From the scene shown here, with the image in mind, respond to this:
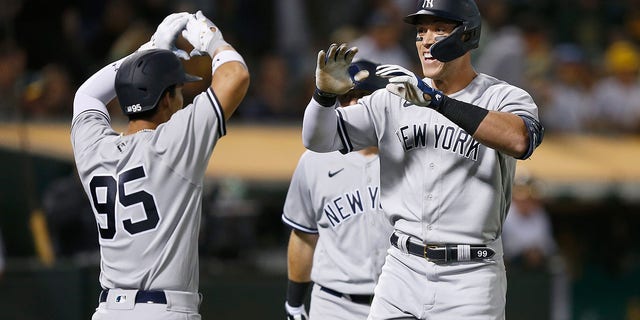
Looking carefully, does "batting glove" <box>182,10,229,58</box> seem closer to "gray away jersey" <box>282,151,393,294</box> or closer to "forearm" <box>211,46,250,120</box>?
"forearm" <box>211,46,250,120</box>

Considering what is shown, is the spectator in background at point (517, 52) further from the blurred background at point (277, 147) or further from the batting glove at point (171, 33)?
the batting glove at point (171, 33)

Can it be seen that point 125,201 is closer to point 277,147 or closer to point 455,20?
point 455,20

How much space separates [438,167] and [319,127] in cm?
49

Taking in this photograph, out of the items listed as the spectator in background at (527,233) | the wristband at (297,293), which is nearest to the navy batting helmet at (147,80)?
the wristband at (297,293)

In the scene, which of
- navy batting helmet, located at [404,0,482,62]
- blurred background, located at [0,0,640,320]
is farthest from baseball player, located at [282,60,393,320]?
blurred background, located at [0,0,640,320]

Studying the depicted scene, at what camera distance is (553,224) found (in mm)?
11930

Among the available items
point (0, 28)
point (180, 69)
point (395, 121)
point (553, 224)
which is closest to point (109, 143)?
point (180, 69)

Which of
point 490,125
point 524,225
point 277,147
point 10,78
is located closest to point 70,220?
point 10,78

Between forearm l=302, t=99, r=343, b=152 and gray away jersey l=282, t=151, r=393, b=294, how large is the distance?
90 centimetres

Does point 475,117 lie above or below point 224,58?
below

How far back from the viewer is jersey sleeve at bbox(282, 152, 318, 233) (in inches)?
227

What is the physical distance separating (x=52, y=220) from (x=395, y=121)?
4.89 metres

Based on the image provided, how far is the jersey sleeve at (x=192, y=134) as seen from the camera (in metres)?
4.36

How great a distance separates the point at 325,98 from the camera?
4.50 metres
